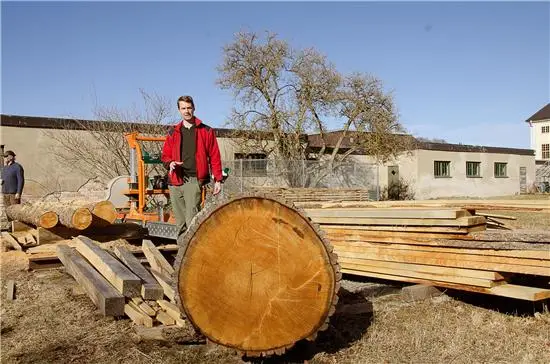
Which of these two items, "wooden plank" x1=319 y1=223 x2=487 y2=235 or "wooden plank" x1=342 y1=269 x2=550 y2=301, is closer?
"wooden plank" x1=342 y1=269 x2=550 y2=301

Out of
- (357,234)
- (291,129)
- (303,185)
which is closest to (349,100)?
(291,129)

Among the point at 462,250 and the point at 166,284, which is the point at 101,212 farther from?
the point at 462,250

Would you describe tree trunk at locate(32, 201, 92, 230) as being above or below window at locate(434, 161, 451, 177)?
below

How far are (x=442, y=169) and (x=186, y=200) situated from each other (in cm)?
3226

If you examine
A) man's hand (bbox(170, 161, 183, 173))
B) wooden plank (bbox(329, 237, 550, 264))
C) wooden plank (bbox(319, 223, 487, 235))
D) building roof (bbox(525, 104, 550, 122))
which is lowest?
wooden plank (bbox(329, 237, 550, 264))

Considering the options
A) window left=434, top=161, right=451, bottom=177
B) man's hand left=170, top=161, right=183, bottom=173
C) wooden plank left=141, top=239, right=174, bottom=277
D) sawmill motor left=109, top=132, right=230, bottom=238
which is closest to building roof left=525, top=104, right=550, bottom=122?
window left=434, top=161, right=451, bottom=177

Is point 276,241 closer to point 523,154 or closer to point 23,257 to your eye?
point 23,257

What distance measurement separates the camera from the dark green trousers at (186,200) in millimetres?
5176

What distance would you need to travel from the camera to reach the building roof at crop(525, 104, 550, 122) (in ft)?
208

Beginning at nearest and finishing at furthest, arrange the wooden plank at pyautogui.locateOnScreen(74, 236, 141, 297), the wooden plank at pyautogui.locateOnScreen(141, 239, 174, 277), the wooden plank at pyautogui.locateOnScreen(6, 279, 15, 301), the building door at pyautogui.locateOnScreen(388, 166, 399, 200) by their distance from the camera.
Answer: the wooden plank at pyautogui.locateOnScreen(74, 236, 141, 297)
the wooden plank at pyautogui.locateOnScreen(6, 279, 15, 301)
the wooden plank at pyautogui.locateOnScreen(141, 239, 174, 277)
the building door at pyautogui.locateOnScreen(388, 166, 399, 200)

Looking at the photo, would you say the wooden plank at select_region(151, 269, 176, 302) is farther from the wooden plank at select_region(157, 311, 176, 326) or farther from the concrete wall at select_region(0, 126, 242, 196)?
the concrete wall at select_region(0, 126, 242, 196)

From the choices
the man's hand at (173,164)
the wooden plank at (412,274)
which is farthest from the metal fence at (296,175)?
the man's hand at (173,164)

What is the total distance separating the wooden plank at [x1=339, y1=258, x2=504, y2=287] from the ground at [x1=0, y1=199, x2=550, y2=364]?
0.24 meters

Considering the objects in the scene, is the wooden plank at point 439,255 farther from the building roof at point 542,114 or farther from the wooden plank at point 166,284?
the building roof at point 542,114
